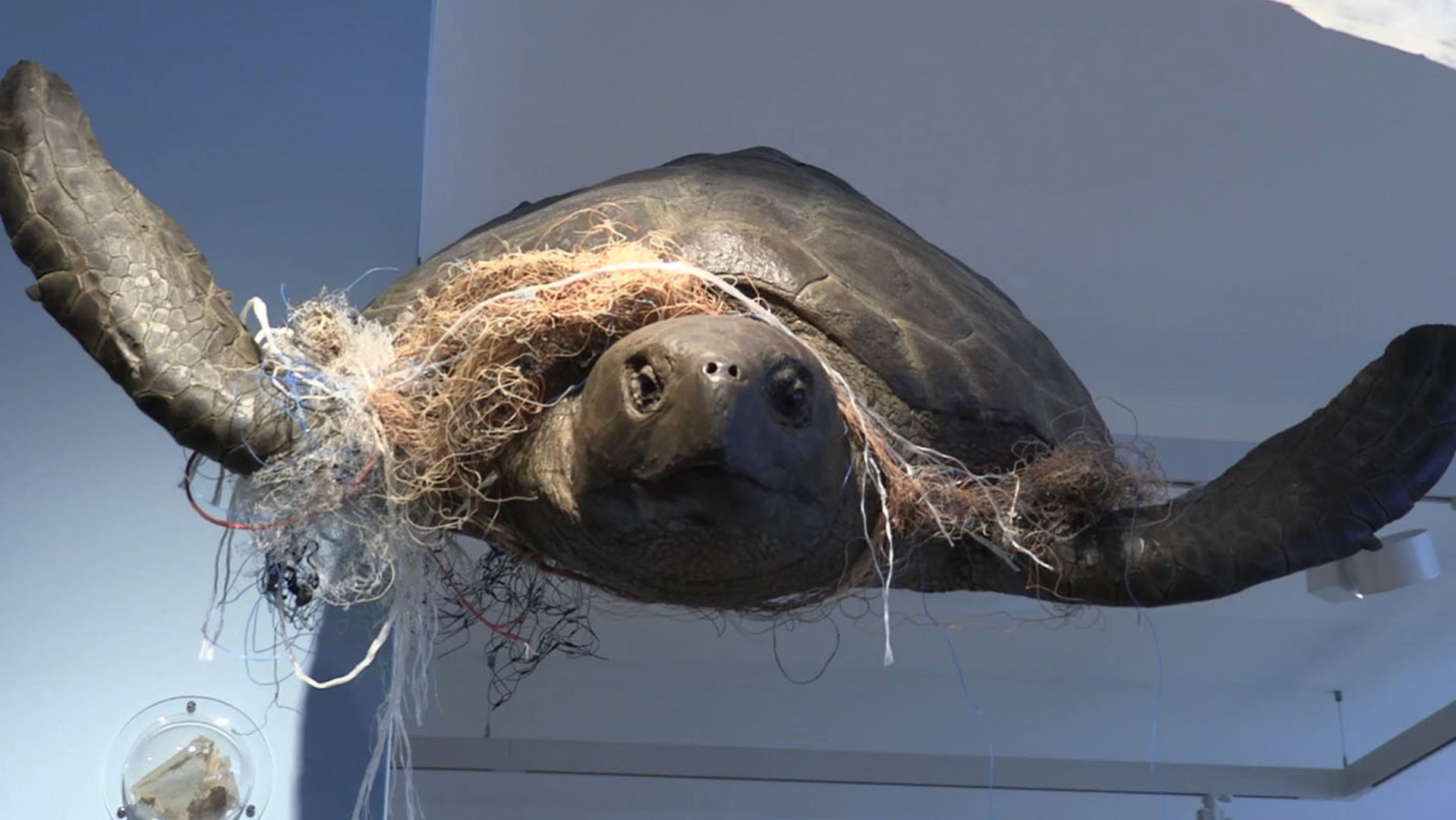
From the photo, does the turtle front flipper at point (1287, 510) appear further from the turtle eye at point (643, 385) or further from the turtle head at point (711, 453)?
the turtle eye at point (643, 385)

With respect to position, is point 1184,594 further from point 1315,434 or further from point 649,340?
point 649,340

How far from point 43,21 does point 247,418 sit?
1.12 meters

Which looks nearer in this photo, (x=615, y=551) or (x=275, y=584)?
(x=615, y=551)

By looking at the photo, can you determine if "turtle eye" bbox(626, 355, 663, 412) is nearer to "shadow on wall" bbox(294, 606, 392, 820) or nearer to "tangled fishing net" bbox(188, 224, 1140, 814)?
"tangled fishing net" bbox(188, 224, 1140, 814)

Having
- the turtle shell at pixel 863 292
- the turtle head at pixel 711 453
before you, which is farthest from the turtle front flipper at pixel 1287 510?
the turtle head at pixel 711 453

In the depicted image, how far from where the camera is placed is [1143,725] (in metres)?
2.87

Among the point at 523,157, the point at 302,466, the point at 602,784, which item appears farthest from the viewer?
the point at 602,784

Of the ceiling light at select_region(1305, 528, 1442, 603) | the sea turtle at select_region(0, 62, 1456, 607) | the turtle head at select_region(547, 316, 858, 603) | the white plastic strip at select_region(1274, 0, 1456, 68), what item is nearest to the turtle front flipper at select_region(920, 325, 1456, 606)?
the sea turtle at select_region(0, 62, 1456, 607)

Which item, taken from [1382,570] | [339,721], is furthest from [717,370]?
[1382,570]

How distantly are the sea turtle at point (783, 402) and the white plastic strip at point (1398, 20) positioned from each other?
394mm

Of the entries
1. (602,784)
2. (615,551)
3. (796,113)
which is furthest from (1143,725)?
(615,551)

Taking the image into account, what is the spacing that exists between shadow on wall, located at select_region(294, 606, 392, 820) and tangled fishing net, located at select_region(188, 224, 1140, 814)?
443 mm

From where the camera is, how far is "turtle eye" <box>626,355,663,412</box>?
3.70 feet

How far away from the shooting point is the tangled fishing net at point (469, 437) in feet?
4.23
